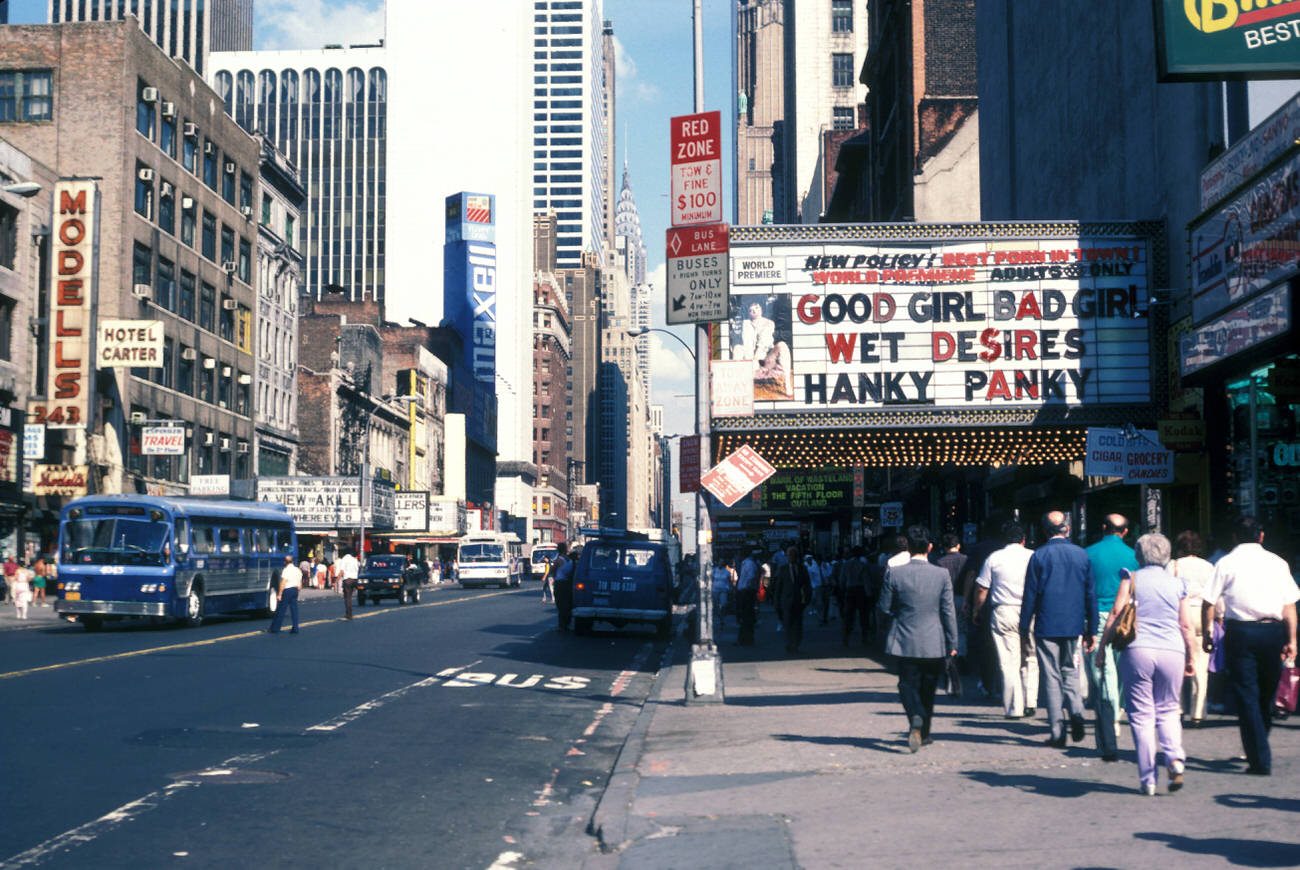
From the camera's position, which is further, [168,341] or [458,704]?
[168,341]

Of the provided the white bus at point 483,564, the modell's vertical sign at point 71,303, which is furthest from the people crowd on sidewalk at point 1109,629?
the white bus at point 483,564

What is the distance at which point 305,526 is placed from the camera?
250 ft

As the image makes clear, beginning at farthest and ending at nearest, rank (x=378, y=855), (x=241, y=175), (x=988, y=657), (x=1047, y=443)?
(x=241, y=175) → (x=1047, y=443) → (x=988, y=657) → (x=378, y=855)

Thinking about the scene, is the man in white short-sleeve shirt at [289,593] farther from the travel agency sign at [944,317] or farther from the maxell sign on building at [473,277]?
the maxell sign on building at [473,277]

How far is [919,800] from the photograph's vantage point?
9.48 m

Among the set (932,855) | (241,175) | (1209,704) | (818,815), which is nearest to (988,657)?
(1209,704)

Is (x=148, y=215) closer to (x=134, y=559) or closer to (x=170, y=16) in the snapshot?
(x=134, y=559)

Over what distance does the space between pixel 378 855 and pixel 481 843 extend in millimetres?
724

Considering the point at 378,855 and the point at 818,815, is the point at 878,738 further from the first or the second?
the point at 378,855

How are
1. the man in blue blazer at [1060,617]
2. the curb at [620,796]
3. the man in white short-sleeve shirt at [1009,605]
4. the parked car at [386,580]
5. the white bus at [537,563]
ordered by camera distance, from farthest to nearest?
the white bus at [537,563] < the parked car at [386,580] < the man in white short-sleeve shirt at [1009,605] < the man in blue blazer at [1060,617] < the curb at [620,796]

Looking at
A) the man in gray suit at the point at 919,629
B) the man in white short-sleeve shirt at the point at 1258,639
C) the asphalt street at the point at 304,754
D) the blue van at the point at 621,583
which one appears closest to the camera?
the asphalt street at the point at 304,754

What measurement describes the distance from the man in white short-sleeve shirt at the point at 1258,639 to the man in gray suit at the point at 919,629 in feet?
7.63

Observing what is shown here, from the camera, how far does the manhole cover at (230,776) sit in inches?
419

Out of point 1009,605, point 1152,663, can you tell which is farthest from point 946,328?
point 1152,663
